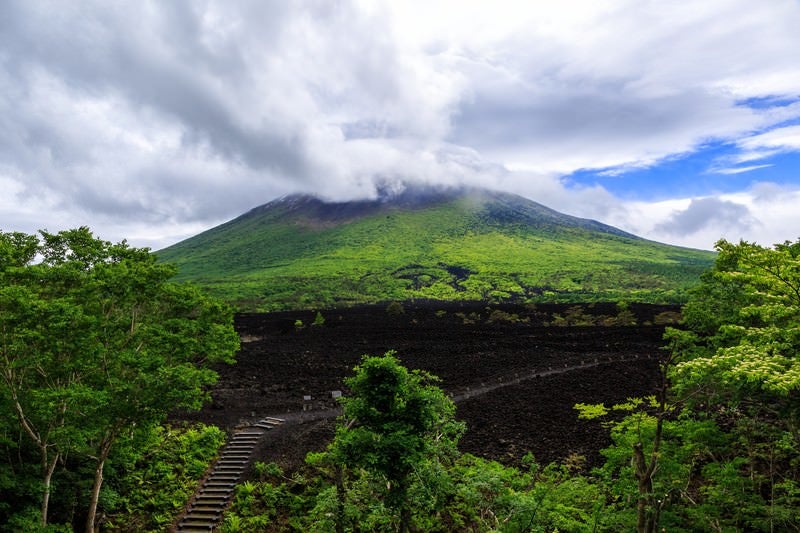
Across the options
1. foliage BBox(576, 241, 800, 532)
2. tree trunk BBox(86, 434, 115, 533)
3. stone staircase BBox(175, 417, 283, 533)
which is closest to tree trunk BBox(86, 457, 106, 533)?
tree trunk BBox(86, 434, 115, 533)

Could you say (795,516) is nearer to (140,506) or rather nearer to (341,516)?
(341,516)

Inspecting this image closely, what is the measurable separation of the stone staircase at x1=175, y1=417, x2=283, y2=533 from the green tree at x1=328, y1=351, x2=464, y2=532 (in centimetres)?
918

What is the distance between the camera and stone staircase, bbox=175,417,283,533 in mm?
17672

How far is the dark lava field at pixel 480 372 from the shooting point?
2380 centimetres

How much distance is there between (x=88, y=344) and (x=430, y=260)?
412 feet

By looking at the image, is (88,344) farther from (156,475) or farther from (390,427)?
(390,427)

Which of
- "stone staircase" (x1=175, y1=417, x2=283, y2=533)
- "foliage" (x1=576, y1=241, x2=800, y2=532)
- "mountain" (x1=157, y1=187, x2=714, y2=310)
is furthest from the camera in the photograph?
"mountain" (x1=157, y1=187, x2=714, y2=310)

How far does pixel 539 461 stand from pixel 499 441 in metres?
2.69

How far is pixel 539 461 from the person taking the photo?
69.5 ft

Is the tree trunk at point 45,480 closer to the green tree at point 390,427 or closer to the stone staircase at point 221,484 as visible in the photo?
the stone staircase at point 221,484

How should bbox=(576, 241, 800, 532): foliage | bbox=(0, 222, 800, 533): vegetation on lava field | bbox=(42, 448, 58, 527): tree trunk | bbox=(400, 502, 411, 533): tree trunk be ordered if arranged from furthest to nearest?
bbox=(42, 448, 58, 527): tree trunk → bbox=(400, 502, 411, 533): tree trunk → bbox=(0, 222, 800, 533): vegetation on lava field → bbox=(576, 241, 800, 532): foliage

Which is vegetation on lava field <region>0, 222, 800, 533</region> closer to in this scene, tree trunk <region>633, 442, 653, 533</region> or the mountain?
tree trunk <region>633, 442, 653, 533</region>

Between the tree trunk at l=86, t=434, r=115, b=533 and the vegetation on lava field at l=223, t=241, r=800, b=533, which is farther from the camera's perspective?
the tree trunk at l=86, t=434, r=115, b=533

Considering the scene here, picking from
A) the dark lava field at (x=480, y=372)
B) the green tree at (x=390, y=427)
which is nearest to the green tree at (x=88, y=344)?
the green tree at (x=390, y=427)
